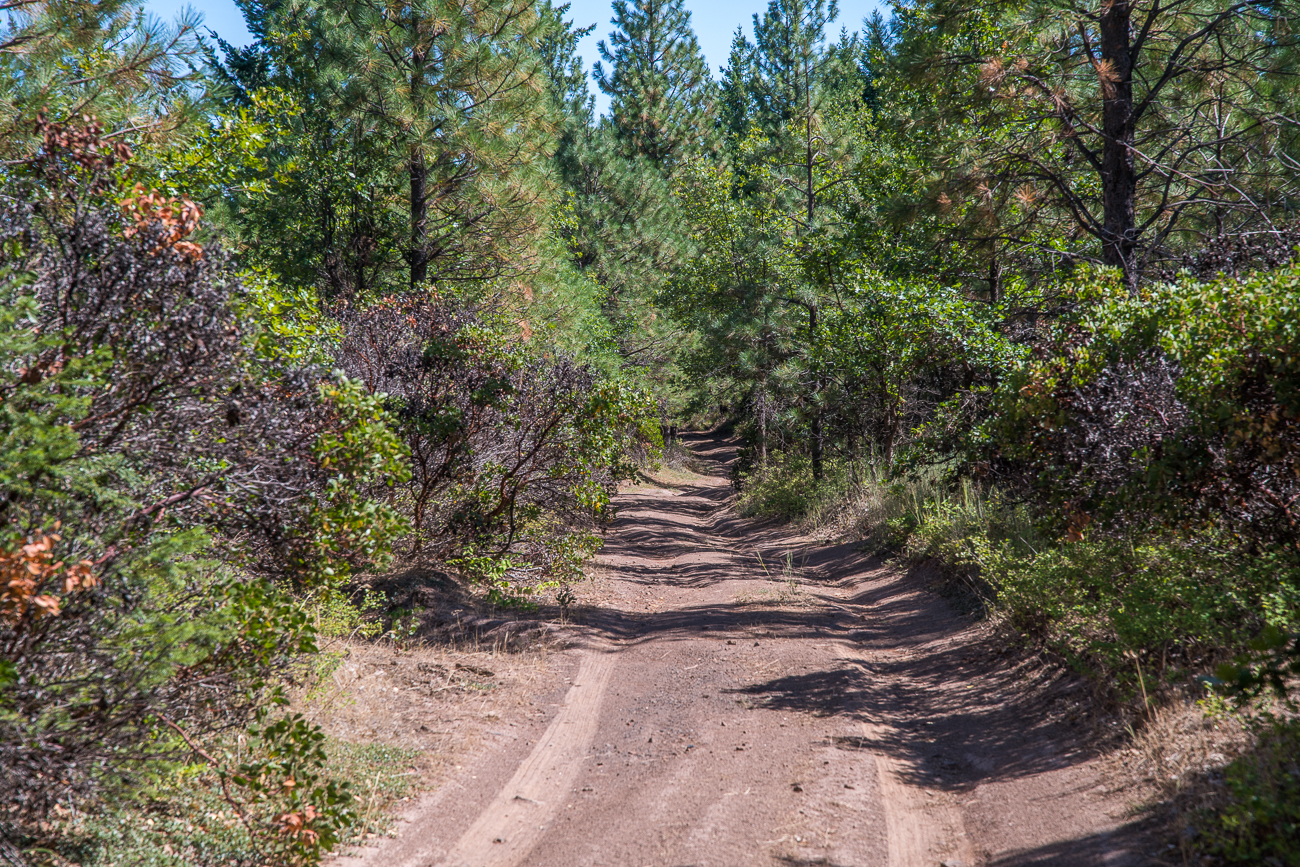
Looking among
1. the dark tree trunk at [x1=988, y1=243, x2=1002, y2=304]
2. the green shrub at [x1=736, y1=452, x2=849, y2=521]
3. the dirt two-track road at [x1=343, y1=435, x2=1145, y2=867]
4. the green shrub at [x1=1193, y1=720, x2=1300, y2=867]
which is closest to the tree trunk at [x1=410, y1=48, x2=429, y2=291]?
the dirt two-track road at [x1=343, y1=435, x2=1145, y2=867]

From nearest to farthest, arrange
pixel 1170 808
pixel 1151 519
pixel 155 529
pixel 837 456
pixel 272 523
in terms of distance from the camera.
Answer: pixel 1170 808, pixel 155 529, pixel 272 523, pixel 1151 519, pixel 837 456

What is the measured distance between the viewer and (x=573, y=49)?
33.8 m

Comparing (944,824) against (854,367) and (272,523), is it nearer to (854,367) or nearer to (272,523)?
(272,523)

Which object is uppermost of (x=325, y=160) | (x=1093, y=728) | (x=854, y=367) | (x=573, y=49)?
(x=573, y=49)

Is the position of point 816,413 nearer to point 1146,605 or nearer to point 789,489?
point 789,489

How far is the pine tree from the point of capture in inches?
1278

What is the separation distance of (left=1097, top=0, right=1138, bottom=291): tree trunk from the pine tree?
24.6 m

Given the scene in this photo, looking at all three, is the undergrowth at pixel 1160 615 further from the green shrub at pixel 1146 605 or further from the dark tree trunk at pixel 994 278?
Answer: the dark tree trunk at pixel 994 278

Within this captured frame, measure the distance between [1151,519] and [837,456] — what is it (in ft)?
45.0

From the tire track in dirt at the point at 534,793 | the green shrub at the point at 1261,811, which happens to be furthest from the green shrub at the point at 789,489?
the green shrub at the point at 1261,811

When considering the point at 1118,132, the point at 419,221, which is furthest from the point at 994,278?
the point at 419,221

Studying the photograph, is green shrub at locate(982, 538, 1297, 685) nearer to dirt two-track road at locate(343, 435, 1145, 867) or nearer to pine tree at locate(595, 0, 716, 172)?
dirt two-track road at locate(343, 435, 1145, 867)

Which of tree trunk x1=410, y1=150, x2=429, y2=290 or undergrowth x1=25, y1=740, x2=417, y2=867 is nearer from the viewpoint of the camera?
undergrowth x1=25, y1=740, x2=417, y2=867

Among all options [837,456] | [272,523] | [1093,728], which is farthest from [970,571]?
[837,456]
